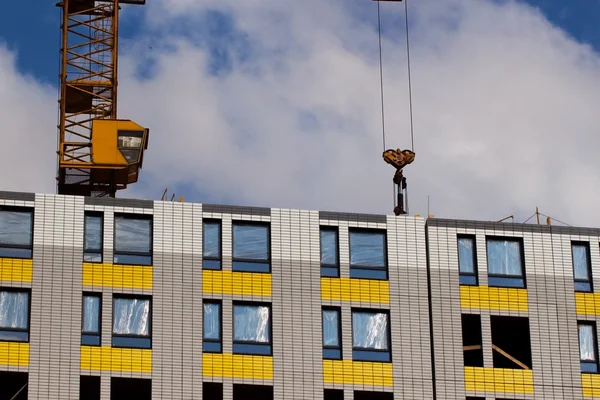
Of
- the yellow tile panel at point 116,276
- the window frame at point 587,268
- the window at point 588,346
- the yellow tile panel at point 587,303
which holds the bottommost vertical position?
the window at point 588,346

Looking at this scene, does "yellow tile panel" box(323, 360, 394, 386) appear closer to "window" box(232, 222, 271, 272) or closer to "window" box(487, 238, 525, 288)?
"window" box(232, 222, 271, 272)

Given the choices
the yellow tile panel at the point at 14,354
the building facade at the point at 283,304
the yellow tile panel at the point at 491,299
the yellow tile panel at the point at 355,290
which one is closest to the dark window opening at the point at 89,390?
the building facade at the point at 283,304

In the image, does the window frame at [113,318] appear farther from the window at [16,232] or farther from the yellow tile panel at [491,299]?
the yellow tile panel at [491,299]

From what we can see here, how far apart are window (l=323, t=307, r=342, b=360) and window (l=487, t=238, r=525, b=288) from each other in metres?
8.38

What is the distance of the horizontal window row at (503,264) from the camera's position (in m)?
92.6

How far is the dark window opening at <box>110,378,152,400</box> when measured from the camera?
8712 cm

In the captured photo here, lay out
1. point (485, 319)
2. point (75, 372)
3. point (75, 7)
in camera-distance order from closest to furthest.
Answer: point (75, 372) < point (485, 319) < point (75, 7)

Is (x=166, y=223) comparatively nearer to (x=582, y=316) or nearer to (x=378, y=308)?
(x=378, y=308)

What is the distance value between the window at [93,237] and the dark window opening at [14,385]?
21.8 feet

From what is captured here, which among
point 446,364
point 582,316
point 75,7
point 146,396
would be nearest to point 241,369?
point 146,396

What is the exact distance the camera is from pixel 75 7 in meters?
120

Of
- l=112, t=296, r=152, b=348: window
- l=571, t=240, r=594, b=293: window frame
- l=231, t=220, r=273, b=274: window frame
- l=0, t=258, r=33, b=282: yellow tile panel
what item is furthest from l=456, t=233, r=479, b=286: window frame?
l=0, t=258, r=33, b=282: yellow tile panel

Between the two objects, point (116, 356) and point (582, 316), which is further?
point (582, 316)

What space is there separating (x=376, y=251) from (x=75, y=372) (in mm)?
16709
